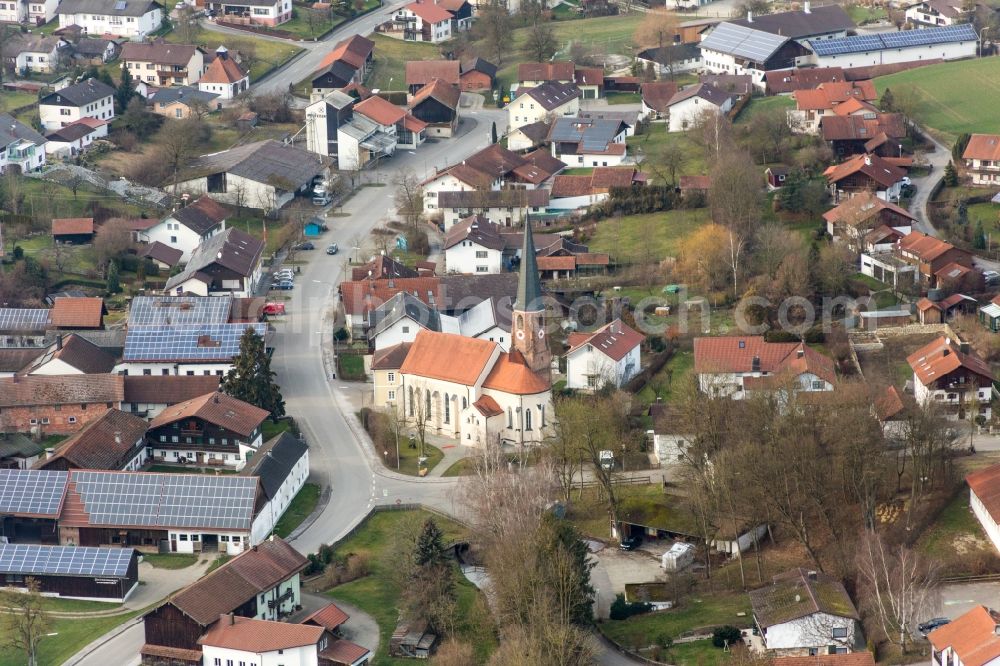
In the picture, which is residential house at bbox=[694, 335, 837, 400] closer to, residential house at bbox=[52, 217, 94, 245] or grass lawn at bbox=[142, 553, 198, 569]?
grass lawn at bbox=[142, 553, 198, 569]

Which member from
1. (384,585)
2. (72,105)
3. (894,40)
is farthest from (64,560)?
(894,40)

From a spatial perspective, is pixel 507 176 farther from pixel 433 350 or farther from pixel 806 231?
pixel 433 350

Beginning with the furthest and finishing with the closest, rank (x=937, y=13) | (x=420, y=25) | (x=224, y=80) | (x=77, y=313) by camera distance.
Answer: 1. (x=420, y=25)
2. (x=937, y=13)
3. (x=224, y=80)
4. (x=77, y=313)

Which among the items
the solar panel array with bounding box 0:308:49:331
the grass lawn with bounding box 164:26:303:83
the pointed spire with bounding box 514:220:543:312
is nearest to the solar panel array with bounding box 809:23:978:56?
the grass lawn with bounding box 164:26:303:83

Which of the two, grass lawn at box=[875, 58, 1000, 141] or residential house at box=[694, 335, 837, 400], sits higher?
residential house at box=[694, 335, 837, 400]

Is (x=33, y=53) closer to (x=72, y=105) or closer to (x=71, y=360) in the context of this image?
(x=72, y=105)

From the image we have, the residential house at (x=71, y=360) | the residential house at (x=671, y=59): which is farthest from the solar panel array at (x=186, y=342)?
the residential house at (x=671, y=59)
